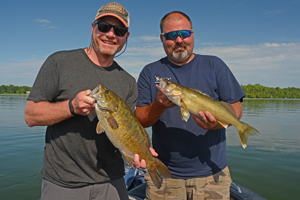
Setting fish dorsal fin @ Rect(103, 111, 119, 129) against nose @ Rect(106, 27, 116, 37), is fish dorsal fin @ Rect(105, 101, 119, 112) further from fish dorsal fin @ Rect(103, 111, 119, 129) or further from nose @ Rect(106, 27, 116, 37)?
nose @ Rect(106, 27, 116, 37)

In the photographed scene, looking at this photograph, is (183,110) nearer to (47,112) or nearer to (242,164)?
(47,112)

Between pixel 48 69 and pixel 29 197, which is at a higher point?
pixel 48 69

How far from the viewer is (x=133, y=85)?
371cm

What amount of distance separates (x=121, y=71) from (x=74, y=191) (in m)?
1.91

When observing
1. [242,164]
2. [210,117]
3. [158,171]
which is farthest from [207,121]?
[242,164]

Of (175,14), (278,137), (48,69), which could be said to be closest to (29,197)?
(48,69)

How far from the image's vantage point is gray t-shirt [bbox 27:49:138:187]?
2986 mm

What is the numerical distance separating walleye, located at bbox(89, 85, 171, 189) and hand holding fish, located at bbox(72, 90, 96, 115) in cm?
8

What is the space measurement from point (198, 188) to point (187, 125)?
1.09 meters

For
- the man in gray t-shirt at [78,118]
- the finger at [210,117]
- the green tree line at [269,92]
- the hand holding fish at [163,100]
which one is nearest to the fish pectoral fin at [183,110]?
the hand holding fish at [163,100]

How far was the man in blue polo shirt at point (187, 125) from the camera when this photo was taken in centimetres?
380

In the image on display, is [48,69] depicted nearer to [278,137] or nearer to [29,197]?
[29,197]

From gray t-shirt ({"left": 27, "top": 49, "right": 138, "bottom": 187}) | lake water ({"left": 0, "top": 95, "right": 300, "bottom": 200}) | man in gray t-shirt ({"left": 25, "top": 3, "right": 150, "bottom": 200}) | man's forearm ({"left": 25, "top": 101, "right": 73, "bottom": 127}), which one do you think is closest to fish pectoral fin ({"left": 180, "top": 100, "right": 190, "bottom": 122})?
man in gray t-shirt ({"left": 25, "top": 3, "right": 150, "bottom": 200})

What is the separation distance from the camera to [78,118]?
10.2ft
